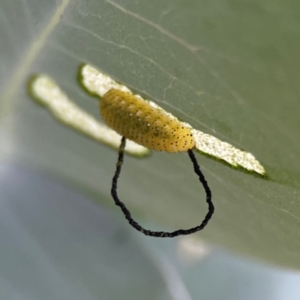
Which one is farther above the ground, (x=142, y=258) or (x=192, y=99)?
(x=192, y=99)

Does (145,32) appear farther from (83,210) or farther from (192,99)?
(83,210)

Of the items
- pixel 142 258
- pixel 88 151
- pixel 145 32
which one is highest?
pixel 145 32

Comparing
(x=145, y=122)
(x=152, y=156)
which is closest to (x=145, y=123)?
(x=145, y=122)

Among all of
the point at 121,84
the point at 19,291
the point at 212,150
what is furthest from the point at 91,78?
the point at 19,291

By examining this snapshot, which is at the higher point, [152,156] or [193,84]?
[193,84]

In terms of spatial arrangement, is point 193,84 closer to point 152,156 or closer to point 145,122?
point 145,122

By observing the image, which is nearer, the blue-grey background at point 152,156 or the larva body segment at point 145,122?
the blue-grey background at point 152,156
